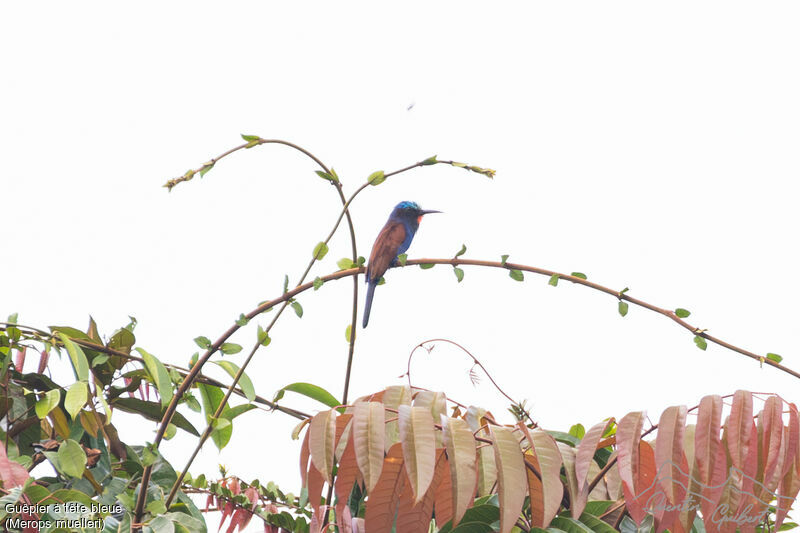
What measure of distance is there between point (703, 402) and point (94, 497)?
1.33m

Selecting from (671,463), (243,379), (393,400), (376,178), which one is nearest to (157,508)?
(243,379)

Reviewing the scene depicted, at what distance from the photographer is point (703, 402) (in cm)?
126

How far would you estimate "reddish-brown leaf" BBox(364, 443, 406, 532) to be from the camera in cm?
123

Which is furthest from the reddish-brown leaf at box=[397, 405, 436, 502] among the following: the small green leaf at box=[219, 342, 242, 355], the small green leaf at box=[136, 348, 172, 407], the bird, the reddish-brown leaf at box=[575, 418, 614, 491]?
the bird

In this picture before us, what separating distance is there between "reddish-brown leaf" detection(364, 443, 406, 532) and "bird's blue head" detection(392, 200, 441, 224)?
3.82ft

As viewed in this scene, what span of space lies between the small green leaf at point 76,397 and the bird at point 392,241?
0.73 m

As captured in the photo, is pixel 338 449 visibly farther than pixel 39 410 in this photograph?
No

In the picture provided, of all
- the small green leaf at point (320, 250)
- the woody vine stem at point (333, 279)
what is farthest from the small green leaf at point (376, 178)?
the small green leaf at point (320, 250)

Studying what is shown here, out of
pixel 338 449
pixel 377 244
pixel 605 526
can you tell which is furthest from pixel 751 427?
pixel 377 244

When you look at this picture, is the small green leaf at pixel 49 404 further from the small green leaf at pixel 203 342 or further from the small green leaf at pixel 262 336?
the small green leaf at pixel 262 336

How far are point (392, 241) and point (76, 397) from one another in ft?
3.26

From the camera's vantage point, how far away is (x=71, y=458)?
146 cm

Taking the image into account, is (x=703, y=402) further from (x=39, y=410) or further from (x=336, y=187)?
(x=39, y=410)

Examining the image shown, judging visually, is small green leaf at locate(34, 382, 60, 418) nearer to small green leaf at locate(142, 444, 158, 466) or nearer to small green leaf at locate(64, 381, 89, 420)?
small green leaf at locate(64, 381, 89, 420)
